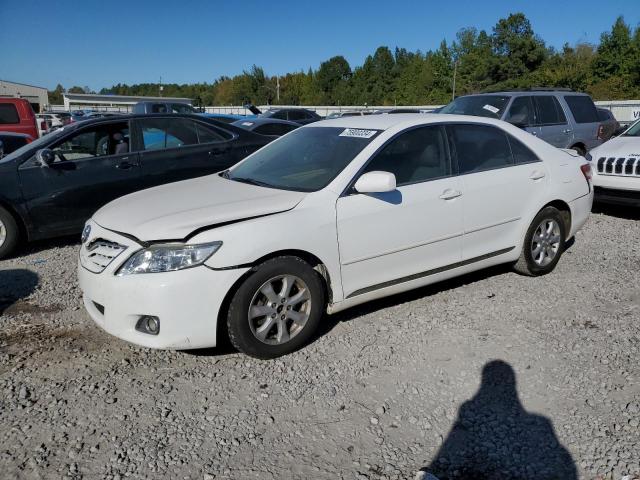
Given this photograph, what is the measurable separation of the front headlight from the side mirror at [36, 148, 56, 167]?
11.4 feet

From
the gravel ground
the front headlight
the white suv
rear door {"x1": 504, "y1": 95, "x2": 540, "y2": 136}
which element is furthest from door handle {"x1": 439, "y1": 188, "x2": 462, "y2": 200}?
rear door {"x1": 504, "y1": 95, "x2": 540, "y2": 136}

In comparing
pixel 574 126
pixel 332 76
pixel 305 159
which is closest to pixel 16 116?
pixel 305 159

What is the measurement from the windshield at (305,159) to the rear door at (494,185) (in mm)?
905

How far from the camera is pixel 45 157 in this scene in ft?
20.0

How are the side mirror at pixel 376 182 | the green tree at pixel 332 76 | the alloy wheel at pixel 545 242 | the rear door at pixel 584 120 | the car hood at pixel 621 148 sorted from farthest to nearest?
1. the green tree at pixel 332 76
2. the rear door at pixel 584 120
3. the car hood at pixel 621 148
4. the alloy wheel at pixel 545 242
5. the side mirror at pixel 376 182

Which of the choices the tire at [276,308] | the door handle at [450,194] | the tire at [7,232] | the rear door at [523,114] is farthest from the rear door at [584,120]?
the tire at [7,232]

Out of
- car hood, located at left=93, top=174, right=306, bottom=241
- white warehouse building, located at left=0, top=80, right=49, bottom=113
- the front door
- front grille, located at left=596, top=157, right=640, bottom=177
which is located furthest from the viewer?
white warehouse building, located at left=0, top=80, right=49, bottom=113

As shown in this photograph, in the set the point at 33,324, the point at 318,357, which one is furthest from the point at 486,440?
the point at 33,324

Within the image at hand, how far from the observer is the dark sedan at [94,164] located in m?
6.09

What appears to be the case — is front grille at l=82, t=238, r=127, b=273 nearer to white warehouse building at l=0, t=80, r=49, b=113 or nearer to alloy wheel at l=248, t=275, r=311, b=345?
alloy wheel at l=248, t=275, r=311, b=345

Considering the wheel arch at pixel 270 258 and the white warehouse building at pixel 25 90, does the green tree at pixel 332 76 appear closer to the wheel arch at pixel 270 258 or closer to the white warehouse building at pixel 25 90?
the white warehouse building at pixel 25 90

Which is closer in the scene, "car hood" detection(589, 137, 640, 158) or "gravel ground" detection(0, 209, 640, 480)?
"gravel ground" detection(0, 209, 640, 480)

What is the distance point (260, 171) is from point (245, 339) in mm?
1585

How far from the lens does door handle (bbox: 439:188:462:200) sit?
14.1 feet
